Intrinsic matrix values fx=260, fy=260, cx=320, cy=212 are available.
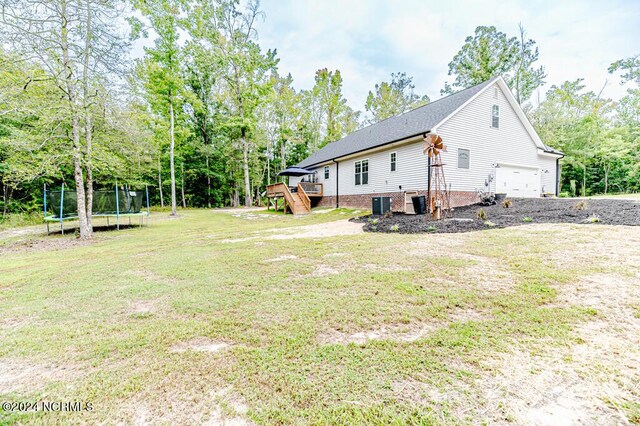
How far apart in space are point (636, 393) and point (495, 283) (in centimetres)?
184


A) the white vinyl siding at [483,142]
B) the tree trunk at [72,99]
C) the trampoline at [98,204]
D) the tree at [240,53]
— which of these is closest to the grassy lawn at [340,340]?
the tree trunk at [72,99]

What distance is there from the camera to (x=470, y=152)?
41.3 ft

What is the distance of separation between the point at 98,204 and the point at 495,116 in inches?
763

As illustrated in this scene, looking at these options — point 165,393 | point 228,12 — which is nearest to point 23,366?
point 165,393

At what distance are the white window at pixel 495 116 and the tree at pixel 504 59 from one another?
42.9ft

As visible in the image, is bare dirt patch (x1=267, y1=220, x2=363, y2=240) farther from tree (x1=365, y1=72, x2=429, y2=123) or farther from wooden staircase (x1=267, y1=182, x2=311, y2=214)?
tree (x1=365, y1=72, x2=429, y2=123)

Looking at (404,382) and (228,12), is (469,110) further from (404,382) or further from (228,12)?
(228,12)

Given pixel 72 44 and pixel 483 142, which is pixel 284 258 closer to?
pixel 72 44

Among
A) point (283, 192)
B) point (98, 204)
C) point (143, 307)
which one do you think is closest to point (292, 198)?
point (283, 192)

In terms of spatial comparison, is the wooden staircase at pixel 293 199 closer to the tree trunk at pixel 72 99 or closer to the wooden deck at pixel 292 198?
the wooden deck at pixel 292 198

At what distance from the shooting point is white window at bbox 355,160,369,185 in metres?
15.4

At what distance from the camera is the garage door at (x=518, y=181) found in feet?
44.3

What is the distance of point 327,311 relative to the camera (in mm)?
2768
